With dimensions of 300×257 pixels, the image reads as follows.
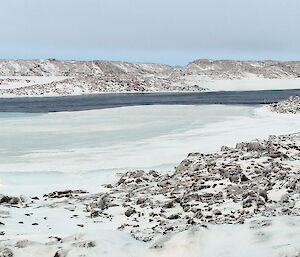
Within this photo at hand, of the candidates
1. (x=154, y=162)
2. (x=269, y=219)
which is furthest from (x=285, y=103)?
(x=269, y=219)

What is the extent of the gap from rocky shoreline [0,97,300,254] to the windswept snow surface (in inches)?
74.9

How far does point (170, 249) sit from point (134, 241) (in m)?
0.80

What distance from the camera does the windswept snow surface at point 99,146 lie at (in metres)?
13.4

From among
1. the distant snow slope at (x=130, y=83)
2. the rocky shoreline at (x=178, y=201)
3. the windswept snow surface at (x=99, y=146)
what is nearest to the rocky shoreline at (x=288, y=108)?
the windswept snow surface at (x=99, y=146)

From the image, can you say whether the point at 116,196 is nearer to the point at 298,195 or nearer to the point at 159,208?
the point at 159,208

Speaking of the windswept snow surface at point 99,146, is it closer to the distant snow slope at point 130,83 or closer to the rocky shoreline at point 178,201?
the rocky shoreline at point 178,201

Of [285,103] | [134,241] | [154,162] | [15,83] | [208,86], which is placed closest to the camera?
[134,241]

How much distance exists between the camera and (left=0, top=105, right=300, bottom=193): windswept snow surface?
13375 mm

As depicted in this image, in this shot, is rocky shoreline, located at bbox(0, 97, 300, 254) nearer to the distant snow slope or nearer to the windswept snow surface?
the windswept snow surface

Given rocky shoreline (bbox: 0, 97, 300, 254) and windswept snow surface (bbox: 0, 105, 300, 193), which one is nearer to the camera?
rocky shoreline (bbox: 0, 97, 300, 254)

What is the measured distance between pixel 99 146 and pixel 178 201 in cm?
1035

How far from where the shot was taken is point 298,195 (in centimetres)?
788

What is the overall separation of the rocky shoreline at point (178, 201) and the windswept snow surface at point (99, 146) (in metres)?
1.90

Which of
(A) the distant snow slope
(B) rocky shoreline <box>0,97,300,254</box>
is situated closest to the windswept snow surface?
(B) rocky shoreline <box>0,97,300,254</box>
